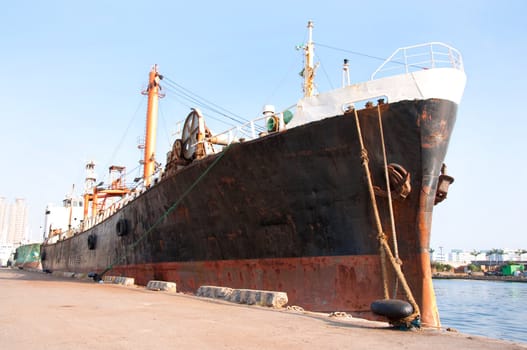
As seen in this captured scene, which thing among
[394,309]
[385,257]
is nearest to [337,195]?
[385,257]

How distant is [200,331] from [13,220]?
685 ft

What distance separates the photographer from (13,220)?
602 feet

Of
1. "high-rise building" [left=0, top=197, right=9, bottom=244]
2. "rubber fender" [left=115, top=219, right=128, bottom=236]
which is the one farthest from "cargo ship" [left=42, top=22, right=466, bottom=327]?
"high-rise building" [left=0, top=197, right=9, bottom=244]

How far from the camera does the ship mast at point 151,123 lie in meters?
23.0

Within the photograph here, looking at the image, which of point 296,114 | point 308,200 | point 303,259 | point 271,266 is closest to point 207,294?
point 271,266

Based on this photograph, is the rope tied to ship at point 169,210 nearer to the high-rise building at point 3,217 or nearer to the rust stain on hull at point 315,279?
the rust stain on hull at point 315,279

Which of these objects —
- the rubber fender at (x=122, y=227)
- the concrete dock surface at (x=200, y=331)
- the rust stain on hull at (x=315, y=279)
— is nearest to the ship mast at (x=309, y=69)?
the rust stain on hull at (x=315, y=279)

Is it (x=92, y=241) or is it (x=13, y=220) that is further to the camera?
(x=13, y=220)

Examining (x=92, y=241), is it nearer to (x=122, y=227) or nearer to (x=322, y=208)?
(x=122, y=227)

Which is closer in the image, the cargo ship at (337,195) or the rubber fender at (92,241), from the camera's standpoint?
the cargo ship at (337,195)

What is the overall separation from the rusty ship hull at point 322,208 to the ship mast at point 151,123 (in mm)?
11466

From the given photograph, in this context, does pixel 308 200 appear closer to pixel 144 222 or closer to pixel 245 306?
pixel 245 306

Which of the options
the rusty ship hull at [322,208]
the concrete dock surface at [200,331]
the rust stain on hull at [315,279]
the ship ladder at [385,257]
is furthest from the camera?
the rusty ship hull at [322,208]

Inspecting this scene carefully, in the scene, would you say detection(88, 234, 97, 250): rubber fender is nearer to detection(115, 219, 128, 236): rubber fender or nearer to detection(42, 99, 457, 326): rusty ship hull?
detection(115, 219, 128, 236): rubber fender
